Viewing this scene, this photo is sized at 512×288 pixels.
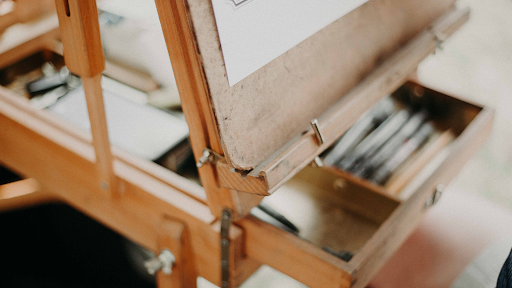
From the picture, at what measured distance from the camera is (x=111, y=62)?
1.17 meters

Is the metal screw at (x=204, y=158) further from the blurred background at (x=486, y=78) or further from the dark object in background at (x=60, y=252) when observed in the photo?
the blurred background at (x=486, y=78)

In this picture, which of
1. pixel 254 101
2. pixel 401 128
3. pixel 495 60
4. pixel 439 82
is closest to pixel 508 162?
pixel 439 82

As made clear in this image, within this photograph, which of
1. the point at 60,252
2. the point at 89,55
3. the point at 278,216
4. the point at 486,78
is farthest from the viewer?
the point at 486,78

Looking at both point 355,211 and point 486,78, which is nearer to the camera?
point 355,211

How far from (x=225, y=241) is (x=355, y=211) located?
0.36 metres

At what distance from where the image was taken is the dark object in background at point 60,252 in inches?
52.7

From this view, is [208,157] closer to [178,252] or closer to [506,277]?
[178,252]

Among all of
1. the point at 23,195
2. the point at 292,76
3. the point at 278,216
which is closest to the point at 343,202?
the point at 278,216

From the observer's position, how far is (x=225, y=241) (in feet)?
2.32

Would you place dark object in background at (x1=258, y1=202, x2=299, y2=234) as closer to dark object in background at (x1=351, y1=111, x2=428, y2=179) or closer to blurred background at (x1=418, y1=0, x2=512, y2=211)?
dark object in background at (x1=351, y1=111, x2=428, y2=179)

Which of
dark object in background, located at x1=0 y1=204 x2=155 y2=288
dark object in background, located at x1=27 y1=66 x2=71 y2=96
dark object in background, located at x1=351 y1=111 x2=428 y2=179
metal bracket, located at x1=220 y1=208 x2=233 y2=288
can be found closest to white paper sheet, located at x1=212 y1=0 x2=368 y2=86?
metal bracket, located at x1=220 y1=208 x2=233 y2=288

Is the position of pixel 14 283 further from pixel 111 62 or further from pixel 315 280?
Answer: pixel 315 280

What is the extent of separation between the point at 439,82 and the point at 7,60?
2165mm

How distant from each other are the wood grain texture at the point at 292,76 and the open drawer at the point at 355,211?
186 millimetres
